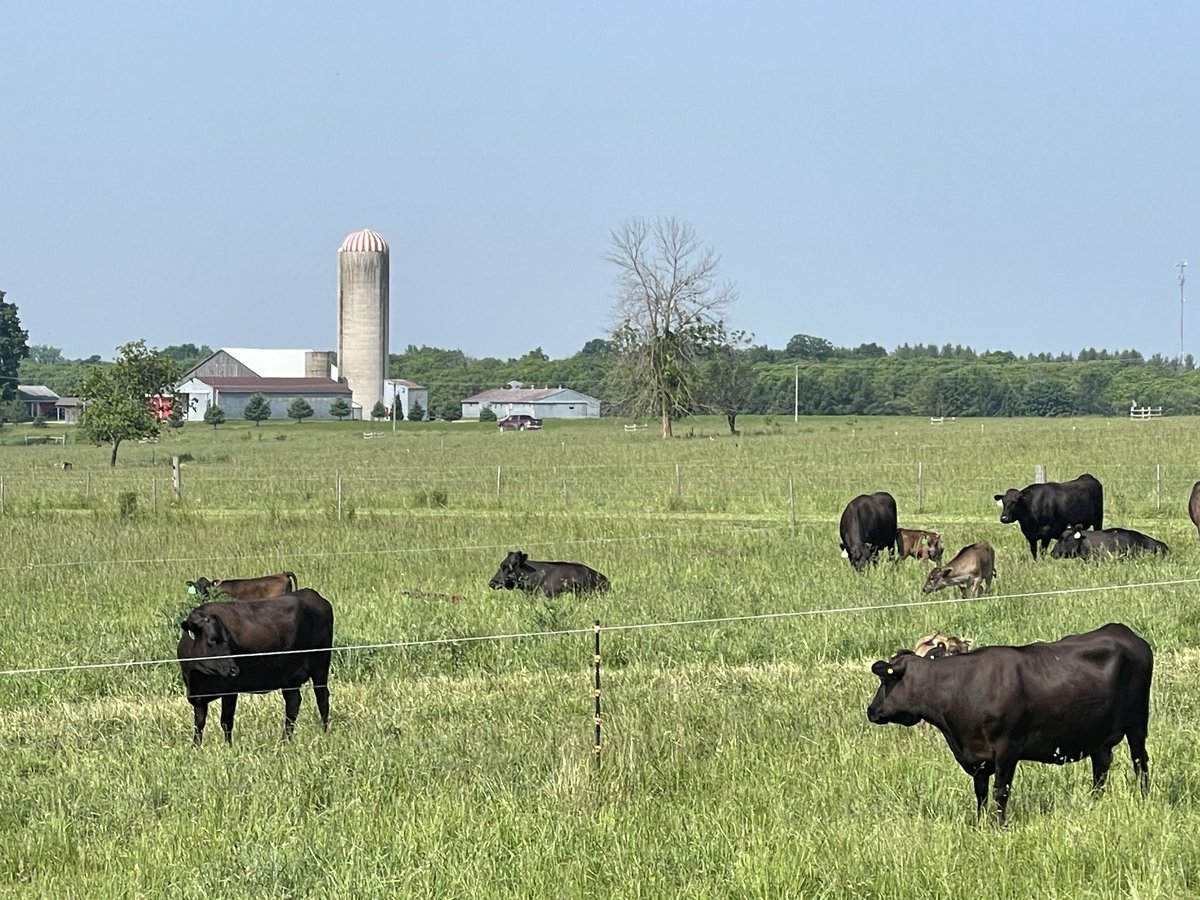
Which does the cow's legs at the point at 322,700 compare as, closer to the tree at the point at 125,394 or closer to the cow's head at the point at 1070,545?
the cow's head at the point at 1070,545

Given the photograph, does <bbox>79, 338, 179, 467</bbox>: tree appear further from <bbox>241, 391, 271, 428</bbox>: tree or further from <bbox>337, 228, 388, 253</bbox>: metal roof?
<bbox>337, 228, 388, 253</bbox>: metal roof

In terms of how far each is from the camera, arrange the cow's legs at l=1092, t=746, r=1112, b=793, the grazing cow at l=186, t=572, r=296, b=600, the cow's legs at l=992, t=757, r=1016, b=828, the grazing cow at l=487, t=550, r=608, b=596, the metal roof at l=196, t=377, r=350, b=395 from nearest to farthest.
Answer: the cow's legs at l=992, t=757, r=1016, b=828 → the cow's legs at l=1092, t=746, r=1112, b=793 → the grazing cow at l=186, t=572, r=296, b=600 → the grazing cow at l=487, t=550, r=608, b=596 → the metal roof at l=196, t=377, r=350, b=395

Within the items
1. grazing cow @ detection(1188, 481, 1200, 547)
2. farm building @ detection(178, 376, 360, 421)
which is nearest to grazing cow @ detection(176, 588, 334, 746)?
grazing cow @ detection(1188, 481, 1200, 547)

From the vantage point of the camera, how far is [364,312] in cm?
15012

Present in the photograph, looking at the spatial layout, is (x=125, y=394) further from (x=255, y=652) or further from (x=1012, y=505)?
(x=255, y=652)

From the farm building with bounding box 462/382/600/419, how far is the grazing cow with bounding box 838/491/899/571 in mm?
127410

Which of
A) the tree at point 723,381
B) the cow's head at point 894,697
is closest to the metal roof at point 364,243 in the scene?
the tree at point 723,381

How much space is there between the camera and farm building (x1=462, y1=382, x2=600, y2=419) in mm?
152500

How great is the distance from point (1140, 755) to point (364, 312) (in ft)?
472

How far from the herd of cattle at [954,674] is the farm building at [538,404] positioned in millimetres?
132961

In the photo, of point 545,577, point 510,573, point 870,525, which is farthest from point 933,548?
point 510,573

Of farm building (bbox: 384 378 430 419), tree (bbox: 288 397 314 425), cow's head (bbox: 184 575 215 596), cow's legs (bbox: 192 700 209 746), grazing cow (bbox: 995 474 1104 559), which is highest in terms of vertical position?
farm building (bbox: 384 378 430 419)

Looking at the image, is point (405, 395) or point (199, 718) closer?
point (199, 718)

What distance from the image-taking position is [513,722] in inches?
449
